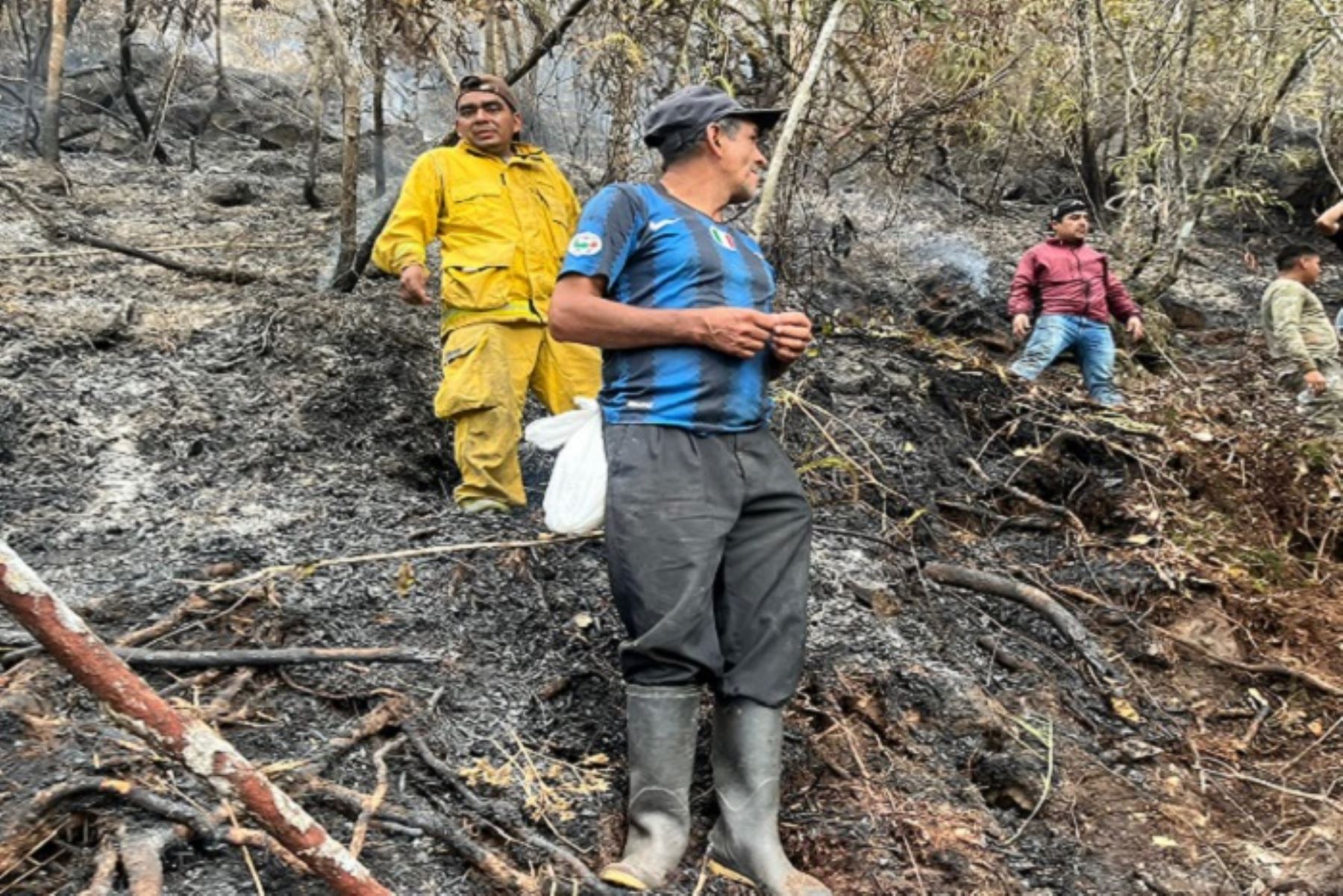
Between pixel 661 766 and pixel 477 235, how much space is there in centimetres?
216

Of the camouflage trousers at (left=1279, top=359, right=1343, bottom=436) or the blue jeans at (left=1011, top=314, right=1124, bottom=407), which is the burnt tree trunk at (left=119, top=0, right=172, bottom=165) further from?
the camouflage trousers at (left=1279, top=359, right=1343, bottom=436)

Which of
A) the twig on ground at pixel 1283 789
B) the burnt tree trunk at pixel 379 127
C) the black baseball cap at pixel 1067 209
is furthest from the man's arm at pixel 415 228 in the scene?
the black baseball cap at pixel 1067 209

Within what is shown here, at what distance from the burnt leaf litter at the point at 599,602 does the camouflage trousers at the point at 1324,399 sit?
0.16m

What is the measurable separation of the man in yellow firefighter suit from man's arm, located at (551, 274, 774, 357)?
1.31 metres

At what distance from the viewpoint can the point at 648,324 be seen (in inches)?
88.7

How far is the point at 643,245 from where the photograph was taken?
2381 mm

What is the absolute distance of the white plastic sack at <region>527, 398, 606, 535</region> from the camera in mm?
2332

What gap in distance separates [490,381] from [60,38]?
4844 millimetres

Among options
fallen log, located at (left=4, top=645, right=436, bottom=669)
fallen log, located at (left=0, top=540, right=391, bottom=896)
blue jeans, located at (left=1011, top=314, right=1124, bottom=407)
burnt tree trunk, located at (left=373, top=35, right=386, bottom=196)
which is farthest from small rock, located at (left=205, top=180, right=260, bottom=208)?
fallen log, located at (left=0, top=540, right=391, bottom=896)

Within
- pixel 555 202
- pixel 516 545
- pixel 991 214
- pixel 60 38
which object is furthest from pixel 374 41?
pixel 991 214

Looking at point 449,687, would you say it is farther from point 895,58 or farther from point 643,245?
point 895,58

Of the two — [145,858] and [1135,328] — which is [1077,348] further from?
[145,858]

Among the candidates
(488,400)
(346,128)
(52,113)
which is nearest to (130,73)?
(52,113)

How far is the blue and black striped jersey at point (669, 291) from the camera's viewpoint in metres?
2.31
